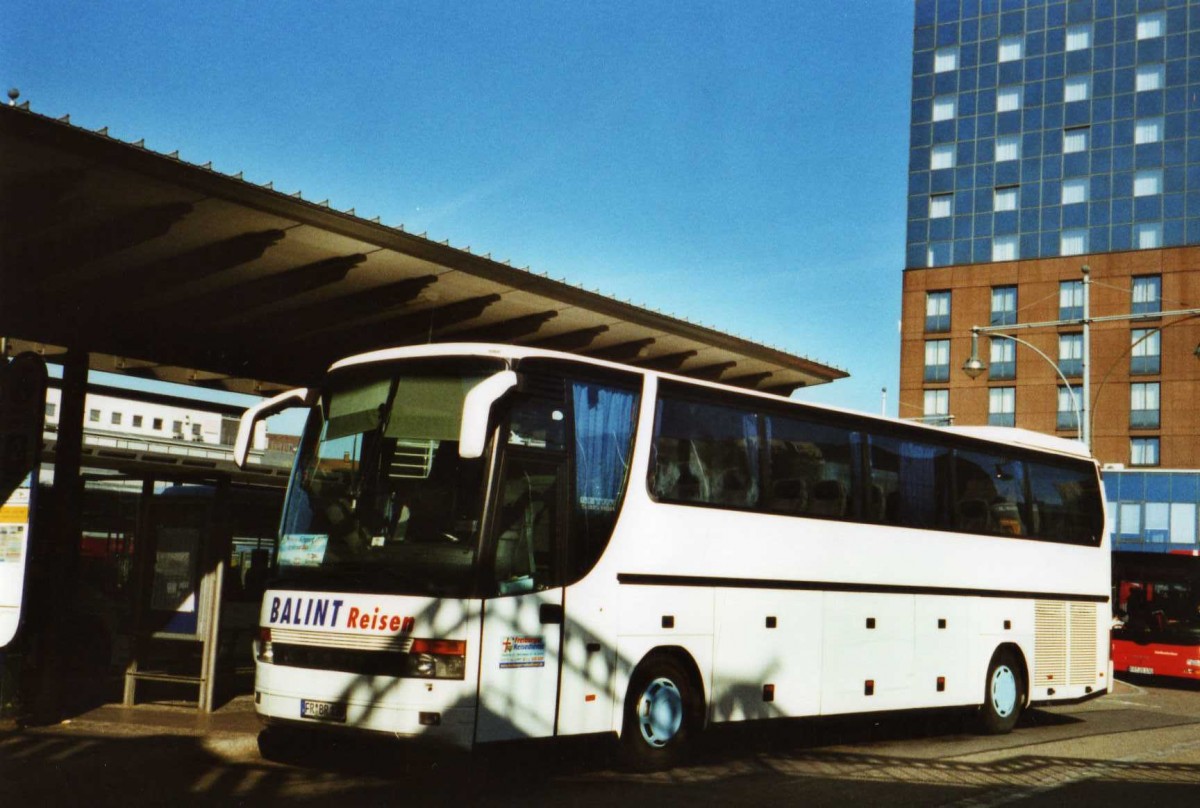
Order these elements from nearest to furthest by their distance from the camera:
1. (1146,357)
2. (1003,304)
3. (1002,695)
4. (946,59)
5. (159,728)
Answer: (159,728), (1002,695), (1146,357), (1003,304), (946,59)

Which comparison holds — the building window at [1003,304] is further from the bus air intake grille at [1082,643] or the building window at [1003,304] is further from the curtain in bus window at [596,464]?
the curtain in bus window at [596,464]

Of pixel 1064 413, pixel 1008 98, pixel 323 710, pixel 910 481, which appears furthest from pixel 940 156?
Answer: pixel 323 710

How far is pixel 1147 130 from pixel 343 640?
2918 inches

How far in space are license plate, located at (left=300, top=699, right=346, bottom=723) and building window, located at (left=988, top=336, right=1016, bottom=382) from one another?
71.3 meters

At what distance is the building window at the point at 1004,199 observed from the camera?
77.8 meters

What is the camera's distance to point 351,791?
9.48 metres

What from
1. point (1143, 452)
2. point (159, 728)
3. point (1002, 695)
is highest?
point (1143, 452)

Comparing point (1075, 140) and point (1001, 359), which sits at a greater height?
point (1075, 140)

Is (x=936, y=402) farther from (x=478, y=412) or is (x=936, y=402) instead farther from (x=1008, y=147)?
(x=478, y=412)

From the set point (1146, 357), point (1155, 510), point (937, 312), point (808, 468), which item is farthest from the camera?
point (937, 312)

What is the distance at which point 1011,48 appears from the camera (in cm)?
7838

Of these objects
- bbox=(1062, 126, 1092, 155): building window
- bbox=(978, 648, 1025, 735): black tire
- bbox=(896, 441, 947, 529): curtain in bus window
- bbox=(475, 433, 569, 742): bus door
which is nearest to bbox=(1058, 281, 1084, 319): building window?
bbox=(1062, 126, 1092, 155): building window

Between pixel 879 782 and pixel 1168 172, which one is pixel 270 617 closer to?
pixel 879 782

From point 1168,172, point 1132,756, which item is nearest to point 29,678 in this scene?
point 1132,756
